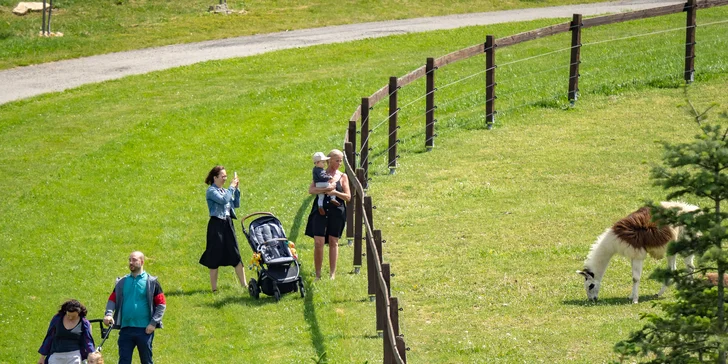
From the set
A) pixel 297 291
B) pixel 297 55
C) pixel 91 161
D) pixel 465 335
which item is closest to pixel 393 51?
pixel 297 55

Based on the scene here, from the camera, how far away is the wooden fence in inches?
372

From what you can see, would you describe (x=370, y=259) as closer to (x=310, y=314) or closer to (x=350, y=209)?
(x=310, y=314)

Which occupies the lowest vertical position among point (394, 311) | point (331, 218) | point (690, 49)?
point (394, 311)

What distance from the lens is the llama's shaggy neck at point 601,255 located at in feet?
38.1

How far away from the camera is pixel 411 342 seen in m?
10.7

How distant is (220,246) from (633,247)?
5.20 metres

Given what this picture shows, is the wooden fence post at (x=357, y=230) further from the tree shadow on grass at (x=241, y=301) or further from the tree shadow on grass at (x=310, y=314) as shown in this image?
the tree shadow on grass at (x=241, y=301)

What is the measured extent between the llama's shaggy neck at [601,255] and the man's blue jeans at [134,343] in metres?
4.84

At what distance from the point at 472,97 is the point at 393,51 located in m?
5.55

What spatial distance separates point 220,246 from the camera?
1348cm

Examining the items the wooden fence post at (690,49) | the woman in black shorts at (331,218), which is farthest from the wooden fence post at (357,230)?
the wooden fence post at (690,49)

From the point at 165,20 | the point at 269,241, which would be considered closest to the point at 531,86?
the point at 269,241

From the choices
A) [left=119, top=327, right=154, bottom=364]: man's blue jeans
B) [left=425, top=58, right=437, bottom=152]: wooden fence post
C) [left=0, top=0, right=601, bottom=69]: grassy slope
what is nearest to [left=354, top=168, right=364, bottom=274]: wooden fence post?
[left=119, top=327, right=154, bottom=364]: man's blue jeans

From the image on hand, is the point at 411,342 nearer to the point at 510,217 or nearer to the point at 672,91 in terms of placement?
the point at 510,217
